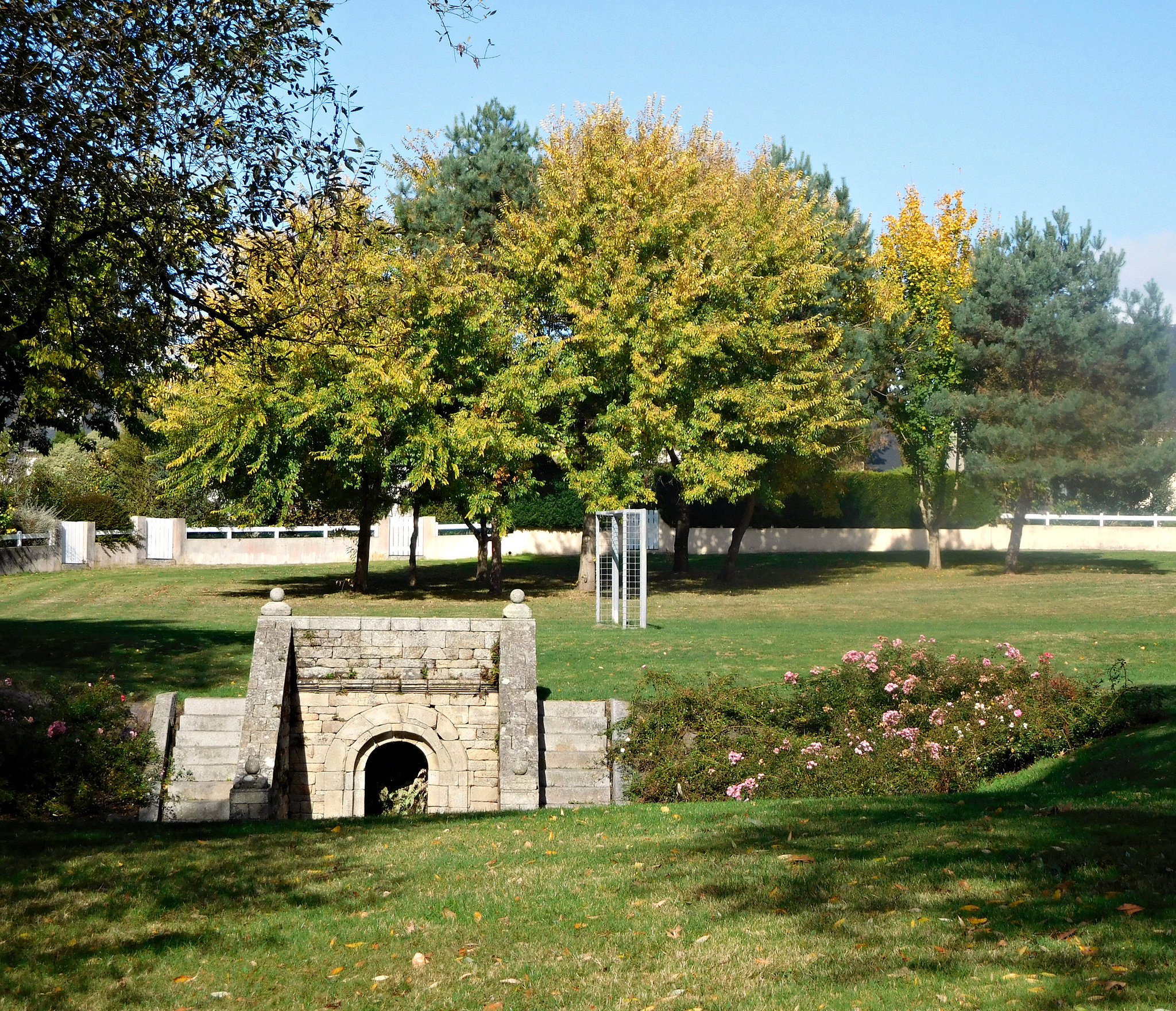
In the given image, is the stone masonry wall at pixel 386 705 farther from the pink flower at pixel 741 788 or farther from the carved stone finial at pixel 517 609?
the pink flower at pixel 741 788

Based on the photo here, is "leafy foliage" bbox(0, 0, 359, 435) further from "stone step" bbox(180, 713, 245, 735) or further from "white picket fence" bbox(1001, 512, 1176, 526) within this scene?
"white picket fence" bbox(1001, 512, 1176, 526)

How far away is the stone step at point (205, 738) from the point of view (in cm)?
1606

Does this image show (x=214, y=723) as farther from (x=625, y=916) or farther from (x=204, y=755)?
(x=625, y=916)

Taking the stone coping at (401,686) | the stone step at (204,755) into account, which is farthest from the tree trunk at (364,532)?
the stone step at (204,755)

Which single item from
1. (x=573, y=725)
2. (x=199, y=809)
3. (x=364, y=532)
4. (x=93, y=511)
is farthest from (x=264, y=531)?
(x=573, y=725)

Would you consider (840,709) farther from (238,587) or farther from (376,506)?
(238,587)

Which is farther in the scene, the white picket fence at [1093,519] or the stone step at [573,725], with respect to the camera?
the white picket fence at [1093,519]

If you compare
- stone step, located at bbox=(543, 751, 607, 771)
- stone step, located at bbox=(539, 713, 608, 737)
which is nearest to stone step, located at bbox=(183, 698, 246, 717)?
stone step, located at bbox=(539, 713, 608, 737)

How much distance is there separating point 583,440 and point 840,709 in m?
17.2

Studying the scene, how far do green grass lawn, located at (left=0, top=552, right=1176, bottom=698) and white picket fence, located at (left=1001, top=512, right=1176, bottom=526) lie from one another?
19.1 feet

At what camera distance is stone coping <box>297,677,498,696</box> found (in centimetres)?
1734

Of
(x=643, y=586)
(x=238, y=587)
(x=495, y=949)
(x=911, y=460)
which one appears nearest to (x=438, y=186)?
(x=238, y=587)

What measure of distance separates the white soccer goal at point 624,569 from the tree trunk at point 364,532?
5.96 metres

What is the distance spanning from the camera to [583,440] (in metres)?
31.2
